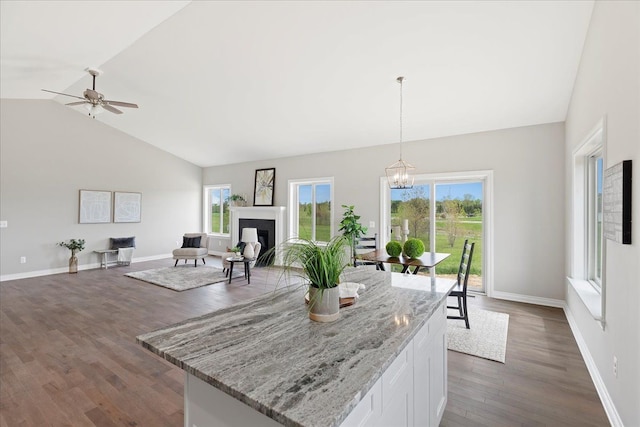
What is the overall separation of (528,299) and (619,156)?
3.24 meters

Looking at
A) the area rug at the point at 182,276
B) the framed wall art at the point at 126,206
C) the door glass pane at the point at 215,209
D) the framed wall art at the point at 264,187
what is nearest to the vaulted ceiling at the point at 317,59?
the framed wall art at the point at 264,187

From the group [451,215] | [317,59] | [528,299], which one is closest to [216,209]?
[317,59]

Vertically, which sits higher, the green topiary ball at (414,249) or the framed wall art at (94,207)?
the framed wall art at (94,207)

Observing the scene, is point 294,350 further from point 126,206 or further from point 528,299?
point 126,206

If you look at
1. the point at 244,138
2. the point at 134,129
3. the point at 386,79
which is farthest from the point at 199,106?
the point at 386,79

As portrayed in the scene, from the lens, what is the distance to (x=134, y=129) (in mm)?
7219

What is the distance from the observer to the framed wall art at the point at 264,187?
7.52m

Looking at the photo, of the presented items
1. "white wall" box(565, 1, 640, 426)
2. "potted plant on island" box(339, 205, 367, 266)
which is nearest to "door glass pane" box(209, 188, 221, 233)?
"potted plant on island" box(339, 205, 367, 266)

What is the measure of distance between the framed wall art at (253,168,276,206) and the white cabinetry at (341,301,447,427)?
6082 millimetres

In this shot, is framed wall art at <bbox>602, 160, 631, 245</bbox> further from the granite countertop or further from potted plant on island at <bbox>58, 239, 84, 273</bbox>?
potted plant on island at <bbox>58, 239, 84, 273</bbox>

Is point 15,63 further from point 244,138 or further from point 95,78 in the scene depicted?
point 244,138

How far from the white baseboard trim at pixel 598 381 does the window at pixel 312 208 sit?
424cm

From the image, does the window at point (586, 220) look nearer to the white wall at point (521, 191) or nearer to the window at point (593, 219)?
the window at point (593, 219)

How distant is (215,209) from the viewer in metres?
9.26
